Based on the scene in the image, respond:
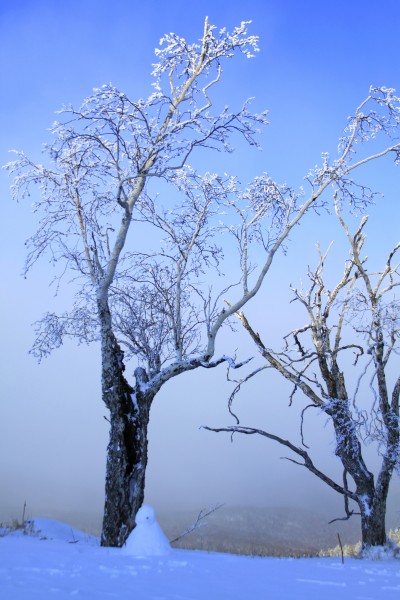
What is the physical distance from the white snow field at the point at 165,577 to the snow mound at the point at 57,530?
744 centimetres

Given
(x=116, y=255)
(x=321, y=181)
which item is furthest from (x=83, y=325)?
(x=321, y=181)

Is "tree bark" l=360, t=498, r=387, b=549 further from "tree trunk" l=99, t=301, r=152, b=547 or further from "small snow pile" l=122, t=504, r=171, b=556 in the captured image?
"small snow pile" l=122, t=504, r=171, b=556

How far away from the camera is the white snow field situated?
3.97 m

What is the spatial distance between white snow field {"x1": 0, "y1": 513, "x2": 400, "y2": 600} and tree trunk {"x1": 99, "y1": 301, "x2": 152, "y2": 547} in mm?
5371

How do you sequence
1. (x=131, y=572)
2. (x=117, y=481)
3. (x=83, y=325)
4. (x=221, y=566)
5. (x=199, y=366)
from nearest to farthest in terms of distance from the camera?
(x=131, y=572) < (x=221, y=566) < (x=117, y=481) < (x=199, y=366) < (x=83, y=325)

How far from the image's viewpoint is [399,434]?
1377 centimetres

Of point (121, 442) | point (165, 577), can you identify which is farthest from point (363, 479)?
point (165, 577)

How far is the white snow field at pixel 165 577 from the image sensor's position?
397cm

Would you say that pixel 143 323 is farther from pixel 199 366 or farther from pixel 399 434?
pixel 399 434

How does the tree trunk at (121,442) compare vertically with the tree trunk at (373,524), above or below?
above

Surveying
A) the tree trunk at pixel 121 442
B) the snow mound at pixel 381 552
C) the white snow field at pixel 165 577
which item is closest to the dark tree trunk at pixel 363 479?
the snow mound at pixel 381 552

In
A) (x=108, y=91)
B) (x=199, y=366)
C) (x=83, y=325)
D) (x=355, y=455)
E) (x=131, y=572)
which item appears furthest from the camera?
(x=83, y=325)

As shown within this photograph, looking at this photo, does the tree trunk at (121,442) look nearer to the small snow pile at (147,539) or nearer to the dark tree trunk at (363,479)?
the dark tree trunk at (363,479)

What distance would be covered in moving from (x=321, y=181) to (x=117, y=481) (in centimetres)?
850
